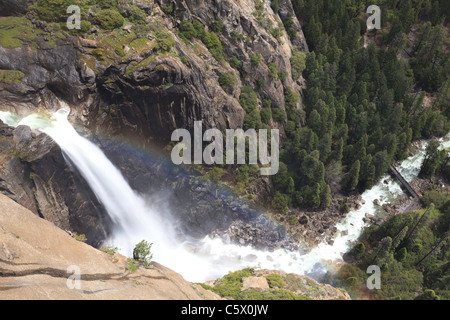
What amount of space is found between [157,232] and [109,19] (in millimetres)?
33208

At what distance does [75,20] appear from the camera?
41.1 metres

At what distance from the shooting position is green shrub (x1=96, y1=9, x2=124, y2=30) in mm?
42594

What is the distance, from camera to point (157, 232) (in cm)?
4791

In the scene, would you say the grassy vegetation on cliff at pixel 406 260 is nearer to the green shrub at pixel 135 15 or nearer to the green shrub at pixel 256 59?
the green shrub at pixel 256 59

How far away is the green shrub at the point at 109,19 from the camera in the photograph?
42594mm

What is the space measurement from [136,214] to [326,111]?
45761mm

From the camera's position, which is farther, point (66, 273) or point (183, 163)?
point (183, 163)

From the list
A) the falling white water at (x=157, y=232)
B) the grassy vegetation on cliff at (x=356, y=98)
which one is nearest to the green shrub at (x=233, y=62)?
the grassy vegetation on cliff at (x=356, y=98)

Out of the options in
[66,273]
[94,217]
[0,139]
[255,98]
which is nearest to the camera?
[66,273]

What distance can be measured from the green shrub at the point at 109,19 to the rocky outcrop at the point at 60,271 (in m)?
29.7

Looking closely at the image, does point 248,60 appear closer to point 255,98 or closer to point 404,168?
point 255,98

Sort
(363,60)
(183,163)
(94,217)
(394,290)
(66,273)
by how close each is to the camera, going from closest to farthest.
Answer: (66,273), (94,217), (394,290), (183,163), (363,60)

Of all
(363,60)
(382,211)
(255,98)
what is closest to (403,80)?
(363,60)

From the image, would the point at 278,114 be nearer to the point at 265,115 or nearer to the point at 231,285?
the point at 265,115
